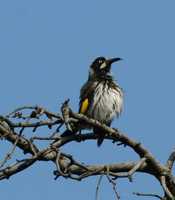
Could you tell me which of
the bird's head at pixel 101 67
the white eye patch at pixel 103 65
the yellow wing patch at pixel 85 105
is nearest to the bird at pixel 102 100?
the yellow wing patch at pixel 85 105

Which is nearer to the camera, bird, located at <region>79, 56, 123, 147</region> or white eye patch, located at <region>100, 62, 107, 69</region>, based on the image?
bird, located at <region>79, 56, 123, 147</region>

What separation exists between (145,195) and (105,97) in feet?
16.3

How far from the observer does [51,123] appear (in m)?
7.46

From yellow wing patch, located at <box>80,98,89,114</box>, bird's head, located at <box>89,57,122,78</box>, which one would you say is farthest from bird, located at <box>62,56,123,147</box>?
bird's head, located at <box>89,57,122,78</box>

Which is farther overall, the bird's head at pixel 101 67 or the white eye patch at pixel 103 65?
the white eye patch at pixel 103 65

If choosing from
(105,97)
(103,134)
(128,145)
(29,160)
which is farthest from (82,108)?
(29,160)

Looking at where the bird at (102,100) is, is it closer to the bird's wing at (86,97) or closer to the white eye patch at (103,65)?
the bird's wing at (86,97)

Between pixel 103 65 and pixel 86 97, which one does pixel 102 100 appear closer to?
pixel 86 97

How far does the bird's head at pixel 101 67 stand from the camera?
41.7 feet

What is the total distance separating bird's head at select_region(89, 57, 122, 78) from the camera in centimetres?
1270

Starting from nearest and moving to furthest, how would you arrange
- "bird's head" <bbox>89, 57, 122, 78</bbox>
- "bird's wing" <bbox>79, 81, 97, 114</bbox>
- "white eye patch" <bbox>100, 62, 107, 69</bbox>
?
"bird's wing" <bbox>79, 81, 97, 114</bbox>
"bird's head" <bbox>89, 57, 122, 78</bbox>
"white eye patch" <bbox>100, 62, 107, 69</bbox>

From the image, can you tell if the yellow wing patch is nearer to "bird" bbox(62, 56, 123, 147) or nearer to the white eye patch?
"bird" bbox(62, 56, 123, 147)

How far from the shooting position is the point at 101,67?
13039 mm

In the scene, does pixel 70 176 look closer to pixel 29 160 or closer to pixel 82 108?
pixel 29 160
